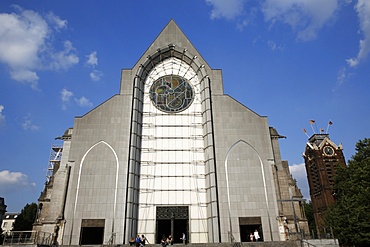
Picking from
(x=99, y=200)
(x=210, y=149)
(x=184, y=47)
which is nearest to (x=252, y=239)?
(x=210, y=149)

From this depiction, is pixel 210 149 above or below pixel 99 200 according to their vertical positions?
above

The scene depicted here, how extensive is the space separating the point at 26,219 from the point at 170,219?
4308 cm

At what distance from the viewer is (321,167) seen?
2501 inches

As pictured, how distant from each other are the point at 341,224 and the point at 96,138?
28.9 m

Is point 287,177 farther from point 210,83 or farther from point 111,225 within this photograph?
point 111,225

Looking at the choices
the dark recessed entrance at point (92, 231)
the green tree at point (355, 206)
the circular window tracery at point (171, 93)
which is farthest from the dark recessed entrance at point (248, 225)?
the circular window tracery at point (171, 93)

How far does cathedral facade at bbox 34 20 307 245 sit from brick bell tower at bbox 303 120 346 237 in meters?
42.4

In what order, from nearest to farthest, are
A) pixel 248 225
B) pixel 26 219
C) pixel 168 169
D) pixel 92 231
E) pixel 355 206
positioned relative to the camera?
pixel 248 225, pixel 92 231, pixel 168 169, pixel 355 206, pixel 26 219

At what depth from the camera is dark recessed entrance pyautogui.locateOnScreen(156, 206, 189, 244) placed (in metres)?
25.3

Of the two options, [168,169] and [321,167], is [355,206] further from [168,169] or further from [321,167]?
[321,167]

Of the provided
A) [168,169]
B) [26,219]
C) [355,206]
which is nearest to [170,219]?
[168,169]

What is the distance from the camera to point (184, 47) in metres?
32.0

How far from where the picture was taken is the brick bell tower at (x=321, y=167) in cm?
6159

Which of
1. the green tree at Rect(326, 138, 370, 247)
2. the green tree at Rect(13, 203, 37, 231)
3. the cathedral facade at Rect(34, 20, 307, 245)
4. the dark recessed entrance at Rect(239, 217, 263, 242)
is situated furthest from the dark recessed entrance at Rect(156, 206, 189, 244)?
the green tree at Rect(13, 203, 37, 231)
